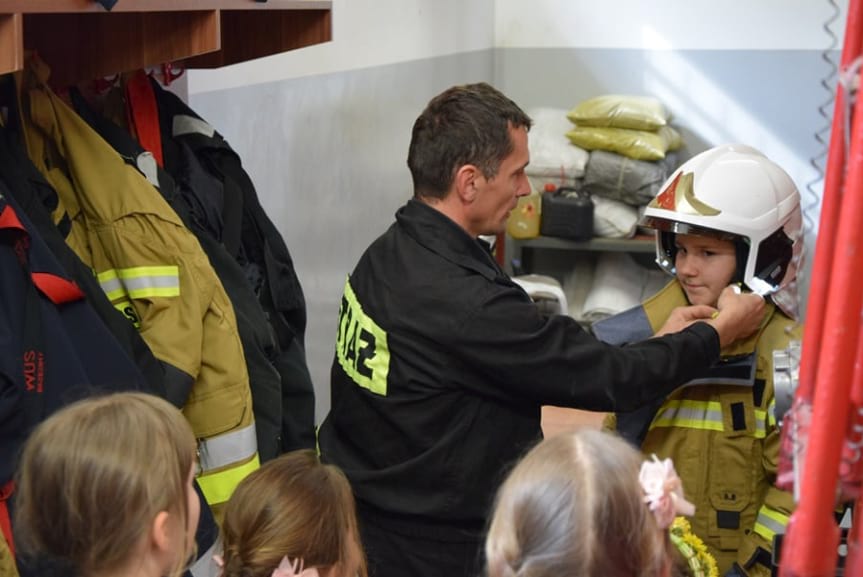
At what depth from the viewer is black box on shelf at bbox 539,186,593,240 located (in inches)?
251

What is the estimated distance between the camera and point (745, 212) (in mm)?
2416

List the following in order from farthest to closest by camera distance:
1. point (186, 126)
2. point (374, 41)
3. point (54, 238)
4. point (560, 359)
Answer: point (374, 41) < point (186, 126) < point (560, 359) < point (54, 238)

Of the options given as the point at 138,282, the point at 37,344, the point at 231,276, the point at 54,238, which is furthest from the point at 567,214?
the point at 37,344

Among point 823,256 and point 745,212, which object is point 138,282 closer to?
point 745,212

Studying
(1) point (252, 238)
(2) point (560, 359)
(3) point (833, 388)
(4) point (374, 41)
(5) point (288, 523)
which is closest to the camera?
(3) point (833, 388)

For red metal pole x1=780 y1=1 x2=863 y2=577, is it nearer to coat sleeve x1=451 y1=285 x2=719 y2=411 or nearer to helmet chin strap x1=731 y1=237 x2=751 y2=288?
coat sleeve x1=451 y1=285 x2=719 y2=411

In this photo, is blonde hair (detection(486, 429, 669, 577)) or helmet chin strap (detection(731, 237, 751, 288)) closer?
blonde hair (detection(486, 429, 669, 577))

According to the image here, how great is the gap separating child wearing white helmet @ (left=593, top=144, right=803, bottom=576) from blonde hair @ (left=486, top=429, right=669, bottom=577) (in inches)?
36.9

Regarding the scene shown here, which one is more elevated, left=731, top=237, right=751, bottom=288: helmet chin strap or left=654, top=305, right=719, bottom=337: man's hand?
left=731, top=237, right=751, bottom=288: helmet chin strap

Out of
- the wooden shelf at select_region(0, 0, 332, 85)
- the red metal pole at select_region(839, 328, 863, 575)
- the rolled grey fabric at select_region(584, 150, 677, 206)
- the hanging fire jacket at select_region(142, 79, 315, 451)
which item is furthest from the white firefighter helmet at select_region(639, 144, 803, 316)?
the rolled grey fabric at select_region(584, 150, 677, 206)

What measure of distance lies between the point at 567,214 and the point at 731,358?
4.08m

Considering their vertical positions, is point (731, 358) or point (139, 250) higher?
point (139, 250)

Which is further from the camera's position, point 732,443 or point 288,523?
point 732,443

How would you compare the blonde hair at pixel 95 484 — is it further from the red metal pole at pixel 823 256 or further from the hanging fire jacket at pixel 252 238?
the hanging fire jacket at pixel 252 238
